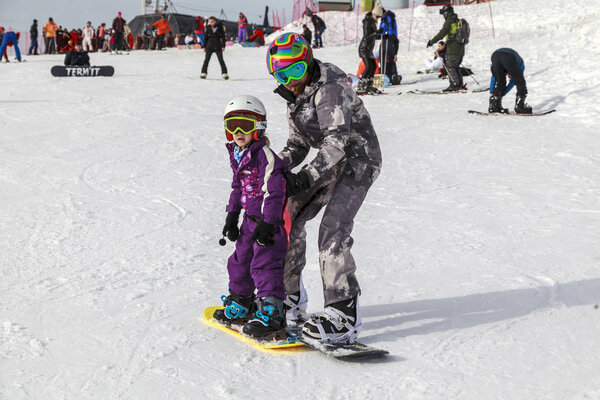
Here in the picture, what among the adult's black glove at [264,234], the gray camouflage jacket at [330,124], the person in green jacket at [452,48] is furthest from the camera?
the person in green jacket at [452,48]

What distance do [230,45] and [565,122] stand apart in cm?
2065

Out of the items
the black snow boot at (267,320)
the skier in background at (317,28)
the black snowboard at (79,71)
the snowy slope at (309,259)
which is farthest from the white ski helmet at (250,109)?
the skier in background at (317,28)

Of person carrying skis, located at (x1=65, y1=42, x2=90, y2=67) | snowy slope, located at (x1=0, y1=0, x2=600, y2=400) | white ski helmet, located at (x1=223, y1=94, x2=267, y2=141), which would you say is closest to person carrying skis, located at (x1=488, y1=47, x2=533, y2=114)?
snowy slope, located at (x1=0, y1=0, x2=600, y2=400)

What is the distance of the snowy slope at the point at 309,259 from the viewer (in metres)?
3.19

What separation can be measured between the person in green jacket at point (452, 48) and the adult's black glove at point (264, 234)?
11520mm

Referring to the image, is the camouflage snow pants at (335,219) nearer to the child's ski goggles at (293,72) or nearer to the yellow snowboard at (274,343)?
the yellow snowboard at (274,343)

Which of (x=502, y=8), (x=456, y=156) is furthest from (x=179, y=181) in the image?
(x=502, y=8)

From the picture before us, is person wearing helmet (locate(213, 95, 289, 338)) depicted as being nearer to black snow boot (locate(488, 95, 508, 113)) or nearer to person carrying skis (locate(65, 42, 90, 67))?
black snow boot (locate(488, 95, 508, 113))

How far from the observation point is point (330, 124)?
3.31 meters

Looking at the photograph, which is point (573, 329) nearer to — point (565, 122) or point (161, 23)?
point (565, 122)

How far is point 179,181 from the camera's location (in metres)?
7.44

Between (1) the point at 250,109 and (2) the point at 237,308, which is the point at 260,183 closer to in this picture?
(1) the point at 250,109

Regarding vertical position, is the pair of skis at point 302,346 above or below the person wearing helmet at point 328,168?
below

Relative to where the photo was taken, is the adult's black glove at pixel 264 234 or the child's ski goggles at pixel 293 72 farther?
the child's ski goggles at pixel 293 72
